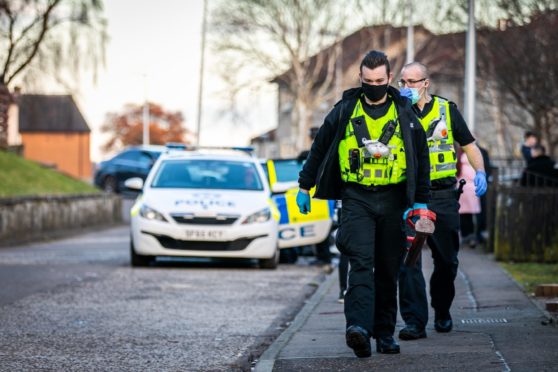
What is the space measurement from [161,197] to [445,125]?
770 cm

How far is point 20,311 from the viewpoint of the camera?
10781 millimetres

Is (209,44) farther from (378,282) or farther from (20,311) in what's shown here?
(378,282)

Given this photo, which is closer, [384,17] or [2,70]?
[2,70]

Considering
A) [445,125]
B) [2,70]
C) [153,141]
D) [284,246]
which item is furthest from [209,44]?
[153,141]

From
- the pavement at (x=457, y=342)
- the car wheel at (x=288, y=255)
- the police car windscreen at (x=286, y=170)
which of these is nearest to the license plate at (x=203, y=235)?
the car wheel at (x=288, y=255)

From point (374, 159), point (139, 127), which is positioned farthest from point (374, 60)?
point (139, 127)

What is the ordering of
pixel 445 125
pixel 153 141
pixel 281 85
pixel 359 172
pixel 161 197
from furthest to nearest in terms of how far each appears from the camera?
pixel 153 141 < pixel 281 85 < pixel 161 197 < pixel 445 125 < pixel 359 172

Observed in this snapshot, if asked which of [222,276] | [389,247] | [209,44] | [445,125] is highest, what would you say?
[209,44]

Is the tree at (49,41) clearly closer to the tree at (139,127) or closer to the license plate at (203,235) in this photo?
the license plate at (203,235)

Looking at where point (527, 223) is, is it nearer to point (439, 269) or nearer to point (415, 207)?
point (439, 269)

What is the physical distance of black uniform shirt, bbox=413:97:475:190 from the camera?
28.1ft

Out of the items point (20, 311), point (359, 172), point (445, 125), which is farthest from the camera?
point (20, 311)

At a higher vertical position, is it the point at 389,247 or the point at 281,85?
the point at 281,85

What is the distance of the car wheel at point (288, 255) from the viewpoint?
17688 millimetres
